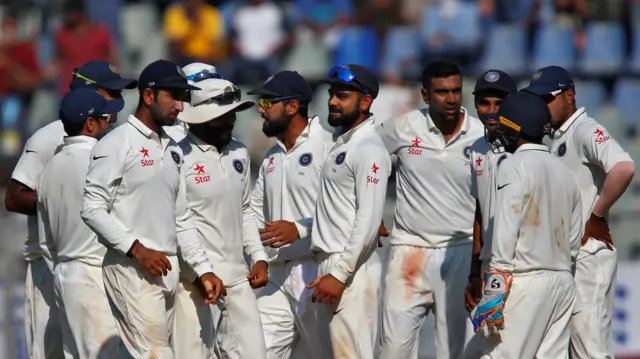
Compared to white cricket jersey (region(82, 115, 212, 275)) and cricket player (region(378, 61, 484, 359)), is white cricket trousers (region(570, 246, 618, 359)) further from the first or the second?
white cricket jersey (region(82, 115, 212, 275))

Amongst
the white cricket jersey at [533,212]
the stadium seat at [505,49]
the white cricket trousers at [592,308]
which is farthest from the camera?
the stadium seat at [505,49]

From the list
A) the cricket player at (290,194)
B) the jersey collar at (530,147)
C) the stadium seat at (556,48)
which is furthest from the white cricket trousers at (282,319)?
the stadium seat at (556,48)

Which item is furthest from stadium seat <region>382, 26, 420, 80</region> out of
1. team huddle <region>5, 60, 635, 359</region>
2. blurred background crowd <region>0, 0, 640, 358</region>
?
team huddle <region>5, 60, 635, 359</region>

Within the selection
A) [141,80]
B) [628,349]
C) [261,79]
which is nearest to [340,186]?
[141,80]

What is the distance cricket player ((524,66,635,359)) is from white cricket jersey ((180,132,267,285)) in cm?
216

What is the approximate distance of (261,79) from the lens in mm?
16672

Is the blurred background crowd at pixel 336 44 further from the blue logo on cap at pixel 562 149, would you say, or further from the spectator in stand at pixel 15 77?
the blue logo on cap at pixel 562 149

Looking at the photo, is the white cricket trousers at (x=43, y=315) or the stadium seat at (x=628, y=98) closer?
the white cricket trousers at (x=43, y=315)

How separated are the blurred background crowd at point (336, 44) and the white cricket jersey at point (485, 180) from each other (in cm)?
669

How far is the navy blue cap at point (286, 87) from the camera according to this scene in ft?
29.2

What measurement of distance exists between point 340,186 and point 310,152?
0.64 metres

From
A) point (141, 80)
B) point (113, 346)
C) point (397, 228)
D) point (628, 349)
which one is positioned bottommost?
point (628, 349)

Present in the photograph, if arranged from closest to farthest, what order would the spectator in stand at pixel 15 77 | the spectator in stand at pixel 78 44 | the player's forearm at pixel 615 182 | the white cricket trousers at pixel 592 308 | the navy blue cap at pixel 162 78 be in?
the navy blue cap at pixel 162 78 < the player's forearm at pixel 615 182 < the white cricket trousers at pixel 592 308 < the spectator in stand at pixel 78 44 < the spectator in stand at pixel 15 77

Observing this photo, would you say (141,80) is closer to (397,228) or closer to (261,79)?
(397,228)
